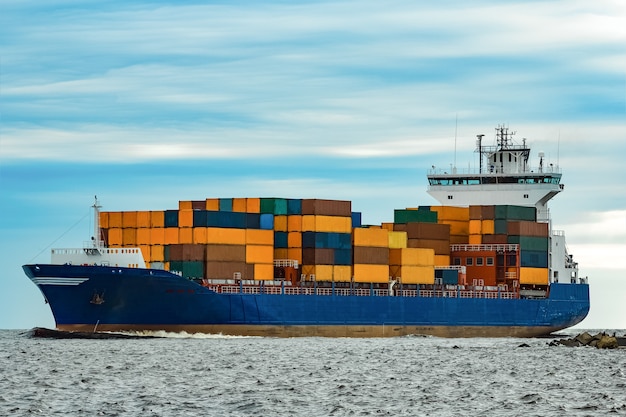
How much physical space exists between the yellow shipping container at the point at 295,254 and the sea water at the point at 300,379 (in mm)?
5491

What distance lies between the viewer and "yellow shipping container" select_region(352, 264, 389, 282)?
219ft

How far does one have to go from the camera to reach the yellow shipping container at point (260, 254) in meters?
62.5

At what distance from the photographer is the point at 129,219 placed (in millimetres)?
64062

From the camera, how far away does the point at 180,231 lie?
61.8 meters

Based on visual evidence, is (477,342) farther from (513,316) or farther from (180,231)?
(180,231)

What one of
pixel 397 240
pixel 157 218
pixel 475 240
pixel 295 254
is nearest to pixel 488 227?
pixel 475 240

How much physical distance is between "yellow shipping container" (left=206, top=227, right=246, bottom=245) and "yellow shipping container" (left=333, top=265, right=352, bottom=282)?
6007mm

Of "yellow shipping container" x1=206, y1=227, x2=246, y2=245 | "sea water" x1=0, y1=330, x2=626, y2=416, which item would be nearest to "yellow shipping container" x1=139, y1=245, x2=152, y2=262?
"yellow shipping container" x1=206, y1=227, x2=246, y2=245

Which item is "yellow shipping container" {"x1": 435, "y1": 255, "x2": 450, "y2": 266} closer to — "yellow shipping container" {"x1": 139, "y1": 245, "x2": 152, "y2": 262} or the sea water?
the sea water

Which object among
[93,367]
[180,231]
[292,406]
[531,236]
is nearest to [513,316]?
[531,236]

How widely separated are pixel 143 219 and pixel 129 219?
981mm

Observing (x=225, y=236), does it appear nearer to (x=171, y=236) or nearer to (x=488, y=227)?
(x=171, y=236)

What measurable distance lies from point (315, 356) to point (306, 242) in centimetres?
1318

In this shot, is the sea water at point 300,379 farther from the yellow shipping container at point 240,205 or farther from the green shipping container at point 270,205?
the green shipping container at point 270,205
